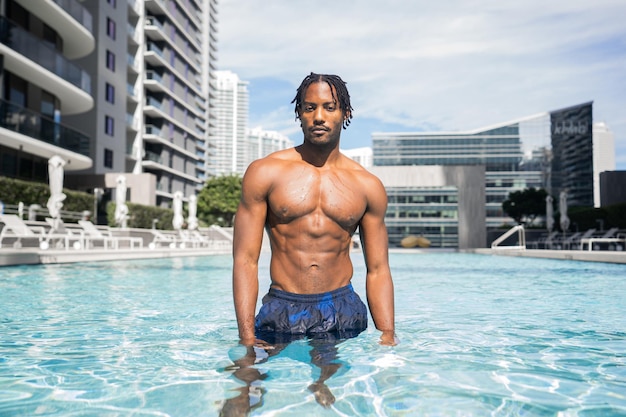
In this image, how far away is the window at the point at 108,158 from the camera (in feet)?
123

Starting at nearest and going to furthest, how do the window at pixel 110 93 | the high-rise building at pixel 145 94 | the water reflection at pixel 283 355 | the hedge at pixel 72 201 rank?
the water reflection at pixel 283 355, the hedge at pixel 72 201, the high-rise building at pixel 145 94, the window at pixel 110 93

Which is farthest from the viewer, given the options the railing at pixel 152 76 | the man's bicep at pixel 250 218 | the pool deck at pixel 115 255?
the railing at pixel 152 76

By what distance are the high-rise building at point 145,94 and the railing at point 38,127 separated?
21.7 ft

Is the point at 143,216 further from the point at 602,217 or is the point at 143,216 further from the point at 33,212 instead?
the point at 602,217

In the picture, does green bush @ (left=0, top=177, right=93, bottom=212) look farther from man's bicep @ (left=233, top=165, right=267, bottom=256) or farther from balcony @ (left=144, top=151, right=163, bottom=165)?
balcony @ (left=144, top=151, right=163, bottom=165)

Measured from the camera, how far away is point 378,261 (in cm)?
297

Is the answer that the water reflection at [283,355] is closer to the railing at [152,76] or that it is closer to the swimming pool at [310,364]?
the swimming pool at [310,364]

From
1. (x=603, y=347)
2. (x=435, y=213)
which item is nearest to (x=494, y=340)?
(x=603, y=347)

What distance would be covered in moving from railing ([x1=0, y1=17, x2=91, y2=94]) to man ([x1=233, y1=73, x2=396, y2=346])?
22.5 meters

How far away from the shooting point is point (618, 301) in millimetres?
7121

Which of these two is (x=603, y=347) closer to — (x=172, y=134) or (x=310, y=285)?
(x=310, y=285)

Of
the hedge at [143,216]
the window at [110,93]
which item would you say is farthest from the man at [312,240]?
the window at [110,93]

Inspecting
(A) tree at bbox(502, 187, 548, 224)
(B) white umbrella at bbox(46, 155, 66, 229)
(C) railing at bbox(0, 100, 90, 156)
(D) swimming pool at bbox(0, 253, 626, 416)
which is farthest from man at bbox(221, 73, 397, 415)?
(A) tree at bbox(502, 187, 548, 224)

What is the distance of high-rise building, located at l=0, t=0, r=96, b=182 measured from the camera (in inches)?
858
